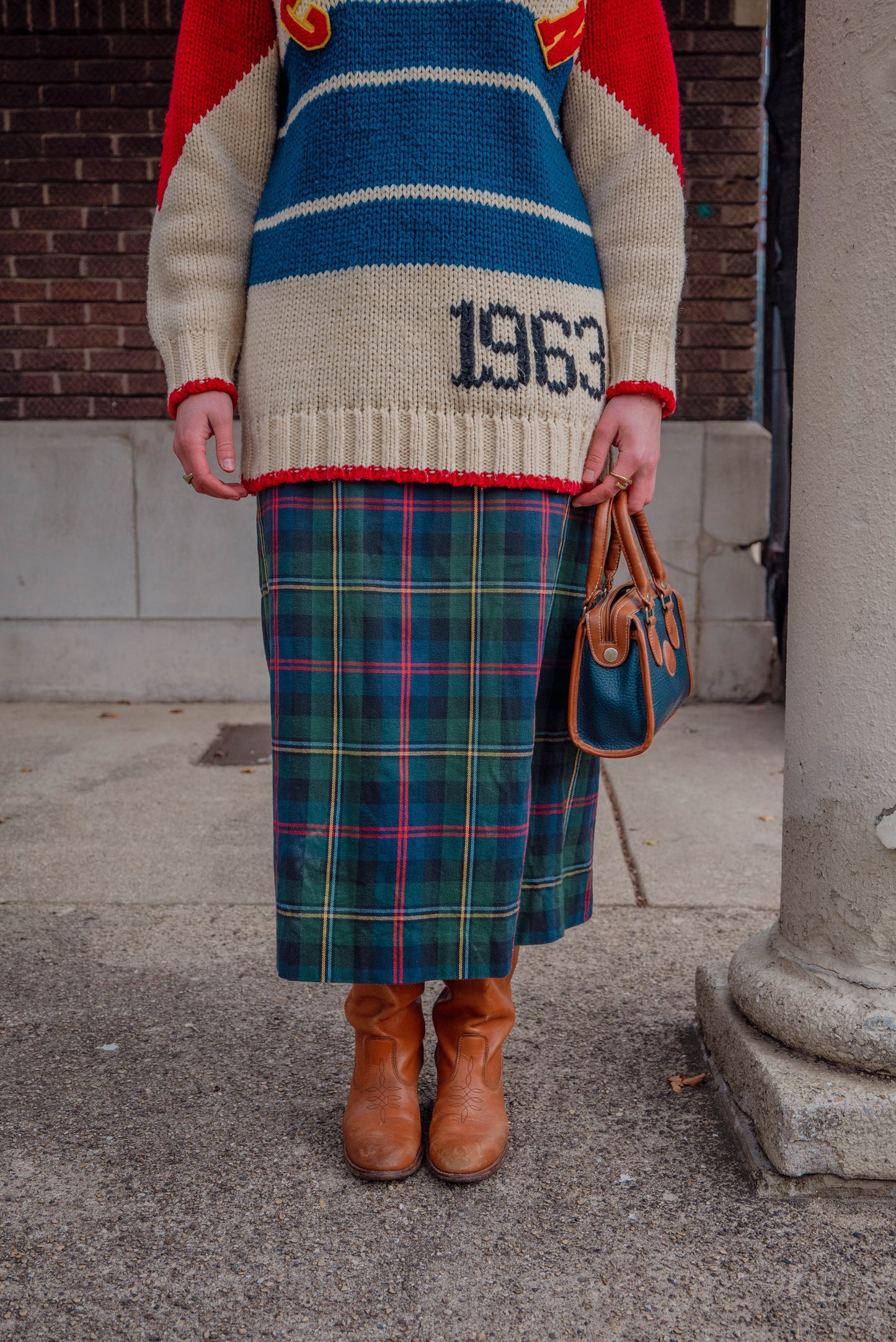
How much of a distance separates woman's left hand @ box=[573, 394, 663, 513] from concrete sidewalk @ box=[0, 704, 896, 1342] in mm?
1029

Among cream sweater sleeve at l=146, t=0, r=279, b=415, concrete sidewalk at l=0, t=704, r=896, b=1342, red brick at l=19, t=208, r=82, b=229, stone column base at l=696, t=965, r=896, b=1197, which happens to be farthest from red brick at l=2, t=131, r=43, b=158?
stone column base at l=696, t=965, r=896, b=1197

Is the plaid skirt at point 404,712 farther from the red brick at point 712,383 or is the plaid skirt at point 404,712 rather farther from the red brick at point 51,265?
the red brick at point 51,265

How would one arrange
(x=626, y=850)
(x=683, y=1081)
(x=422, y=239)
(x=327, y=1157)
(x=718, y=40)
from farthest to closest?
(x=718, y=40) < (x=626, y=850) < (x=683, y=1081) < (x=327, y=1157) < (x=422, y=239)

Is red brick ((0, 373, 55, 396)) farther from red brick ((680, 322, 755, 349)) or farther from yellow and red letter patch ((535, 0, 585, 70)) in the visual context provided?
yellow and red letter patch ((535, 0, 585, 70))

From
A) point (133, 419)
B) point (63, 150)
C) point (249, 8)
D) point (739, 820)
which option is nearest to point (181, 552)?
point (133, 419)

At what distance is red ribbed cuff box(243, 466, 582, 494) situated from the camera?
151 centimetres

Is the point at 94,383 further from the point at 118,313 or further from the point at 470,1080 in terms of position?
the point at 470,1080

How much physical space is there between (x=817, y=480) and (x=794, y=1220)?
1066mm

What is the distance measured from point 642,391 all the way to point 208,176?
71cm

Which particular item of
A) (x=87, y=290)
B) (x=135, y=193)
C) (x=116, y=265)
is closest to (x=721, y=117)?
(x=135, y=193)

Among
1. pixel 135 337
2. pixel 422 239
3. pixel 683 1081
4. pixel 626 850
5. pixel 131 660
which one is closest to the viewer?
pixel 422 239

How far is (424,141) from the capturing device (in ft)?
4.90

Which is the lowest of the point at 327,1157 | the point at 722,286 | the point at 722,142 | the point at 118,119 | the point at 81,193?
the point at 327,1157

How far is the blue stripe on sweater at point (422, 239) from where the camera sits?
1.49 meters
